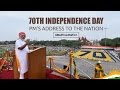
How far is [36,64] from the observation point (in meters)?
5.75

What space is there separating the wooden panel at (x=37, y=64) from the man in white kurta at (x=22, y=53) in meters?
0.08

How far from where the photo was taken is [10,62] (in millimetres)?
5727

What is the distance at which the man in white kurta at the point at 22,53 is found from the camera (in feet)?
18.8

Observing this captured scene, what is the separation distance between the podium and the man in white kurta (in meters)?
0.07

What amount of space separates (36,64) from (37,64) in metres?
0.02

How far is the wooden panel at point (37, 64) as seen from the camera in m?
5.73

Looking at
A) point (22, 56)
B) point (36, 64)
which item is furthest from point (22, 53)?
point (36, 64)

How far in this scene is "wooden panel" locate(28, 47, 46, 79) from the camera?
5730mm

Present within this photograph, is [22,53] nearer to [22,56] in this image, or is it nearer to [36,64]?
[22,56]

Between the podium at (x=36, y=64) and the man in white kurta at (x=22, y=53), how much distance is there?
2.8 inches

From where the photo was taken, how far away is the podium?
573 centimetres

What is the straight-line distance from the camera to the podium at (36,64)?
5.73 meters

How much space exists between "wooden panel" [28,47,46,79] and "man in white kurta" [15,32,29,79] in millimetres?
81
